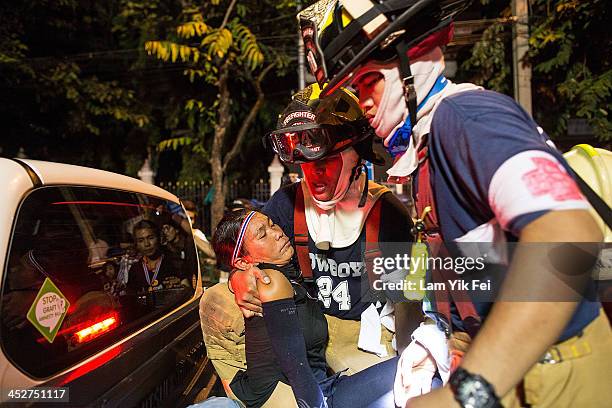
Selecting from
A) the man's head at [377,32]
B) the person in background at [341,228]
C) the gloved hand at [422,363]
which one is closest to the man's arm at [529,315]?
the gloved hand at [422,363]

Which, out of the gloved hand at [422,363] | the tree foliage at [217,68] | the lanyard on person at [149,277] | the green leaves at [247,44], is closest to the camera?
the gloved hand at [422,363]

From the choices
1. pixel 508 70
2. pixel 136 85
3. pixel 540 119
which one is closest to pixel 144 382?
pixel 508 70

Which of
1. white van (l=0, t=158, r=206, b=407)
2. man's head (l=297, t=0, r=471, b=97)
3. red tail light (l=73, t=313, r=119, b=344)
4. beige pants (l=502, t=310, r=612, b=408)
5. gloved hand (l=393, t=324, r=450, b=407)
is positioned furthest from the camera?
red tail light (l=73, t=313, r=119, b=344)

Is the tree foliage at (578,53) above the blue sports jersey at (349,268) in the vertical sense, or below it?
above

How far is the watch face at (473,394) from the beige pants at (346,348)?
4.22ft

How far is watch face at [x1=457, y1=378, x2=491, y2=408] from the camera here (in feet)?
3.19

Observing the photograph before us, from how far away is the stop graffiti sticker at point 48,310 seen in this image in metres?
1.64

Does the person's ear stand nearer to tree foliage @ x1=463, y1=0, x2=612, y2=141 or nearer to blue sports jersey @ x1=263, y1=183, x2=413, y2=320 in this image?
blue sports jersey @ x1=263, y1=183, x2=413, y2=320

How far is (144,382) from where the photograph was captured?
1927 millimetres

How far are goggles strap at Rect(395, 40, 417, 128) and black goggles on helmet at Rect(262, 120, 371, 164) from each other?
2.97 ft

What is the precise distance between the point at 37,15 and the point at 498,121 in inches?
541

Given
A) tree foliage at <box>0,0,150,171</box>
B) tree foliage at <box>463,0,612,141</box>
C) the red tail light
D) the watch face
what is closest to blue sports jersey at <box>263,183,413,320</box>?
the red tail light

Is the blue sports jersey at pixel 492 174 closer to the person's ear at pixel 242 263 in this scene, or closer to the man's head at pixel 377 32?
the man's head at pixel 377 32

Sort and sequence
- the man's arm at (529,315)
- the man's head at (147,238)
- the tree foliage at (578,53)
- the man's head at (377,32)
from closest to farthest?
the man's arm at (529,315), the man's head at (377,32), the man's head at (147,238), the tree foliage at (578,53)
